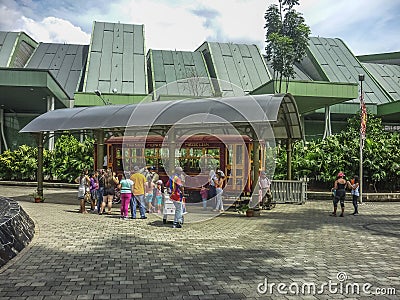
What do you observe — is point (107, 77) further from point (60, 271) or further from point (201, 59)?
point (60, 271)

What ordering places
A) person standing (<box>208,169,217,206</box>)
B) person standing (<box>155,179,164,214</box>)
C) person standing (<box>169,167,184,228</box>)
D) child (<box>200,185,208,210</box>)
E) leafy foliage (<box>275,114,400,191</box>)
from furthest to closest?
leafy foliage (<box>275,114,400,191</box>) < child (<box>200,185,208,210</box>) < person standing (<box>208,169,217,206</box>) < person standing (<box>155,179,164,214</box>) < person standing (<box>169,167,184,228</box>)

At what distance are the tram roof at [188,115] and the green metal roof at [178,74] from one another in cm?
2165

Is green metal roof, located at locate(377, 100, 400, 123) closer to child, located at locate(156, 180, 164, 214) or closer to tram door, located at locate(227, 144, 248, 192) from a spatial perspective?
tram door, located at locate(227, 144, 248, 192)

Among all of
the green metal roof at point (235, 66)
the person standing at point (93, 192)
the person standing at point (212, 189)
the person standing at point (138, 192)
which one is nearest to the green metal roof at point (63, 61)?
the green metal roof at point (235, 66)

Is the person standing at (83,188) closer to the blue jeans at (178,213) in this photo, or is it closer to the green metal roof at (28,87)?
the blue jeans at (178,213)

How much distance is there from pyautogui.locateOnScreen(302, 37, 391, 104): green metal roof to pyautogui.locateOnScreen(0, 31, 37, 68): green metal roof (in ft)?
101

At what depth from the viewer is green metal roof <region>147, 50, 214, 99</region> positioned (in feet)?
127

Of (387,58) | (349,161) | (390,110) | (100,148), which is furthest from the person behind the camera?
(387,58)

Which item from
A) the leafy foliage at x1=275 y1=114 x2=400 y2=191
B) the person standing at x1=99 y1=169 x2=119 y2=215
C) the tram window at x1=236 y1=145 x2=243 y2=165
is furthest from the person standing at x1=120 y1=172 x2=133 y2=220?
the leafy foliage at x1=275 y1=114 x2=400 y2=191

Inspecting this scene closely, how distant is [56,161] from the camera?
25609 millimetres

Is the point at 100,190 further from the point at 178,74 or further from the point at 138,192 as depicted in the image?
the point at 178,74

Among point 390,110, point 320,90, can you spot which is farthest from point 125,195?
point 390,110

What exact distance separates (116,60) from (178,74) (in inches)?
264

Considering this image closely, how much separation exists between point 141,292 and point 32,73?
2339 cm
